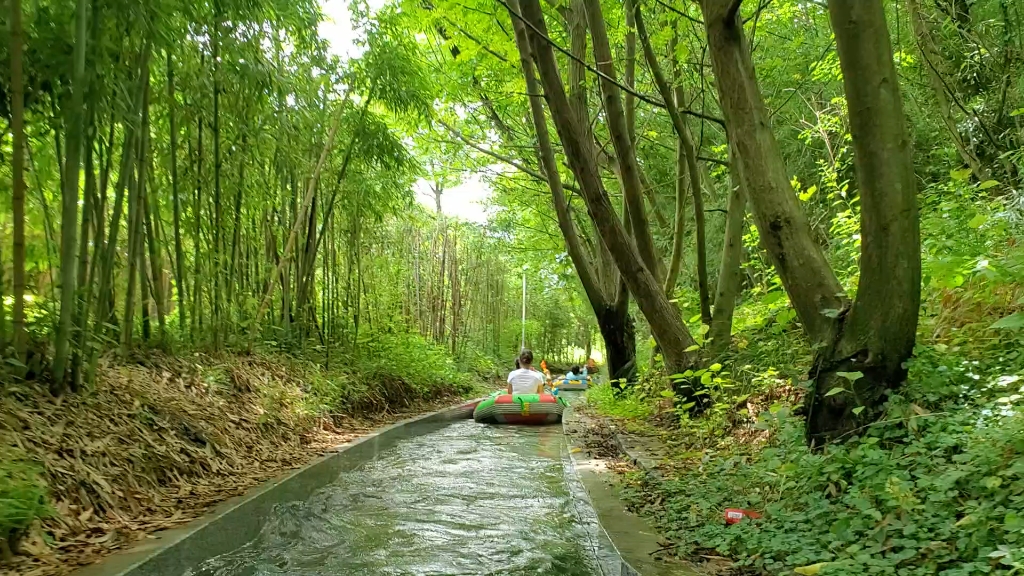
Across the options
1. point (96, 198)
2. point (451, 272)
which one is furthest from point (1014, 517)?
point (451, 272)

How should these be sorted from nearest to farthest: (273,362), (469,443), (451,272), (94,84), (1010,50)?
(94,84), (1010,50), (273,362), (469,443), (451,272)

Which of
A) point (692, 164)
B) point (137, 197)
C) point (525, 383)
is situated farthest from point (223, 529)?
point (525, 383)

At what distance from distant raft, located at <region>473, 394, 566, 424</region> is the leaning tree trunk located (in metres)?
5.86

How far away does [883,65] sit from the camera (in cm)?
291

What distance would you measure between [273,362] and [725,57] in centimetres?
505

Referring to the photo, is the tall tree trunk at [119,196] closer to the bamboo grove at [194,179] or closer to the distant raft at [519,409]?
the bamboo grove at [194,179]

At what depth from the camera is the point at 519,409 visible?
8.61 meters

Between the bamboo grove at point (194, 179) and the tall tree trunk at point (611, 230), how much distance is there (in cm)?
186

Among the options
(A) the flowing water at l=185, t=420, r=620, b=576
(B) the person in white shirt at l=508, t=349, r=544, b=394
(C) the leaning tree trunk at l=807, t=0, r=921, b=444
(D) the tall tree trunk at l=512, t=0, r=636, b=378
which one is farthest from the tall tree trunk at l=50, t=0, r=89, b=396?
(B) the person in white shirt at l=508, t=349, r=544, b=394

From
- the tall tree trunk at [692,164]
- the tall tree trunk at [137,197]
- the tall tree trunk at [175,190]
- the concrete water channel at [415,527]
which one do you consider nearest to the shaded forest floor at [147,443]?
the concrete water channel at [415,527]

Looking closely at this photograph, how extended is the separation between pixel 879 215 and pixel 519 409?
246 inches

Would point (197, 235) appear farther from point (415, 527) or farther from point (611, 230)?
point (611, 230)

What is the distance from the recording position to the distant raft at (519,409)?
28.1ft

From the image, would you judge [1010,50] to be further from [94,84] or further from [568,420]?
[94,84]
